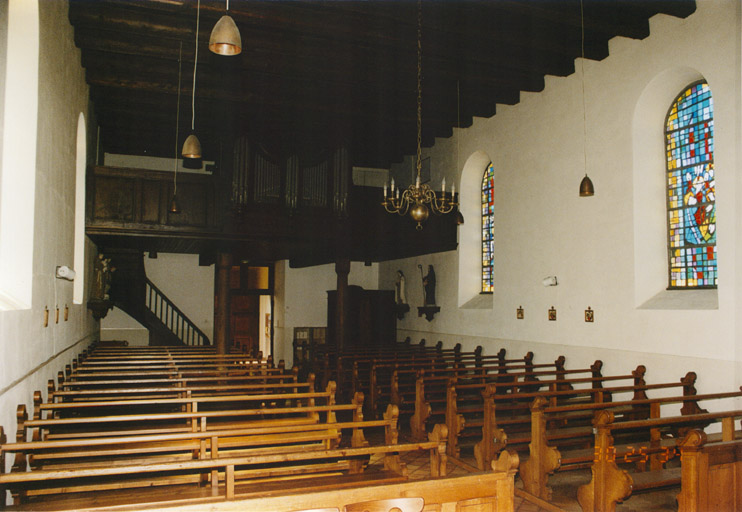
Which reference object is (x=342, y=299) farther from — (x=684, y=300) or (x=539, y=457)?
(x=539, y=457)

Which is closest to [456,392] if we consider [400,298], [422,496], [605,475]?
[605,475]

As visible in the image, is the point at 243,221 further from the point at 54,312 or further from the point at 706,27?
the point at 706,27

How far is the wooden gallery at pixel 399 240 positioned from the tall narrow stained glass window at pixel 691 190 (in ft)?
0.14

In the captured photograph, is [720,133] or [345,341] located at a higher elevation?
[720,133]

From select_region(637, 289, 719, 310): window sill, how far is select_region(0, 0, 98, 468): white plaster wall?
7.41 meters

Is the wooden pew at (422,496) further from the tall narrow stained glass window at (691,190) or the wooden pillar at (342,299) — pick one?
the wooden pillar at (342,299)

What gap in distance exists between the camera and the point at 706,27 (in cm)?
691

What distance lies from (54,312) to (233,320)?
1219 cm

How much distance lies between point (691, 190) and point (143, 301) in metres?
12.7

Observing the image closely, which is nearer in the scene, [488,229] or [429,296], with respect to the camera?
[488,229]

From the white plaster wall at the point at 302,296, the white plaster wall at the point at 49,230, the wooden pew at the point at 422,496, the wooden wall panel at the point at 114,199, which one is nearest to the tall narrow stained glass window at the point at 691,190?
the wooden pew at the point at 422,496

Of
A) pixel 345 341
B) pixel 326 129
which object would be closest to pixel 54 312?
pixel 345 341

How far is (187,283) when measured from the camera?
55.1ft

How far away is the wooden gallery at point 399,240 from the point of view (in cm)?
427
